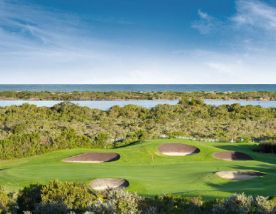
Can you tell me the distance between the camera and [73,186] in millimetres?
11008

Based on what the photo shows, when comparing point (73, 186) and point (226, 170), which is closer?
point (73, 186)

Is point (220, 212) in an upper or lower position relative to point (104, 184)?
upper

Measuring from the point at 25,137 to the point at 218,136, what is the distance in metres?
20.3

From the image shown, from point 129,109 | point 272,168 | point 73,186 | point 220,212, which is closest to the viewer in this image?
point 220,212

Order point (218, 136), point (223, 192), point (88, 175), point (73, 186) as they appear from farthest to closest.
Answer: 1. point (218, 136)
2. point (88, 175)
3. point (223, 192)
4. point (73, 186)

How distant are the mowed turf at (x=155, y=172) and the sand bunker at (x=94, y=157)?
0.48 meters

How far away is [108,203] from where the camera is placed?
348 inches

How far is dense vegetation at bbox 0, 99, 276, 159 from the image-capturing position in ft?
104

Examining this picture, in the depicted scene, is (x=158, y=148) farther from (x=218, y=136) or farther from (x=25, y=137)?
(x=218, y=136)

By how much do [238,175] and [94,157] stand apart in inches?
352

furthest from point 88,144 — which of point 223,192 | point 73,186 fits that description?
point 73,186

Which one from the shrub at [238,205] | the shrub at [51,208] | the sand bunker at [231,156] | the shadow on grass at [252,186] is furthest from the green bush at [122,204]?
the sand bunker at [231,156]

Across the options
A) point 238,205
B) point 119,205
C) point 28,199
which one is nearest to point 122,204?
point 119,205

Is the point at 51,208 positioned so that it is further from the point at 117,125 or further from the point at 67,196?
the point at 117,125
